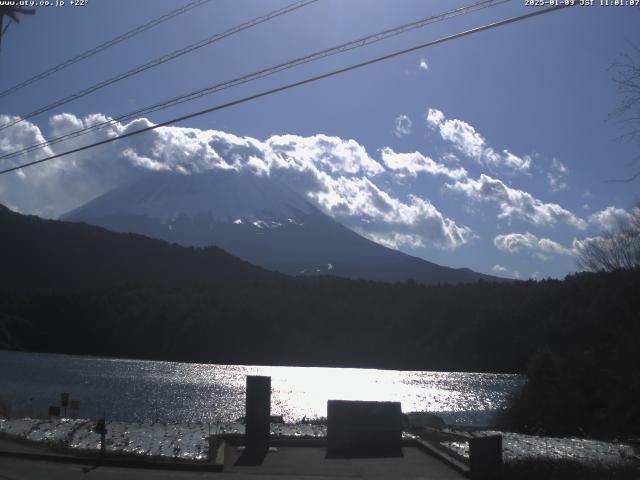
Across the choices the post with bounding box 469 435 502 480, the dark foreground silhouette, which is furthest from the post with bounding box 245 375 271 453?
the dark foreground silhouette

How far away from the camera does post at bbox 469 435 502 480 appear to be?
13555 mm

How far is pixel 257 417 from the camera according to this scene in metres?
16.9

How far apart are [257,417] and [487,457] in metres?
5.32

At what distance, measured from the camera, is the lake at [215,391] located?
1884 inches

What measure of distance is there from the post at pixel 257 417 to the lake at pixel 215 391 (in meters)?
19.9

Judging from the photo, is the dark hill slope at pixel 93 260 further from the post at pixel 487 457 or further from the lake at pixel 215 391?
the post at pixel 487 457

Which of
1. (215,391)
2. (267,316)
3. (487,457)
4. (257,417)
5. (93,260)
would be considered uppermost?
(93,260)

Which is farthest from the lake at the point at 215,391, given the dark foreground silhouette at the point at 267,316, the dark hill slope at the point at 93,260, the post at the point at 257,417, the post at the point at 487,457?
the dark hill slope at the point at 93,260

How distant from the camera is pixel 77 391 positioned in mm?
56000

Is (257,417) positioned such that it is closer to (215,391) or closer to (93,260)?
(215,391)

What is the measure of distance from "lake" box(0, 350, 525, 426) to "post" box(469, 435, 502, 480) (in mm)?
24927

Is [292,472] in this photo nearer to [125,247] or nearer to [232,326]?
[232,326]

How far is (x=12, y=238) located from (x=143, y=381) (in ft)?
321

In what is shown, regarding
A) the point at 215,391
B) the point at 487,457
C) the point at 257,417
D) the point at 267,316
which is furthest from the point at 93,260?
the point at 487,457
